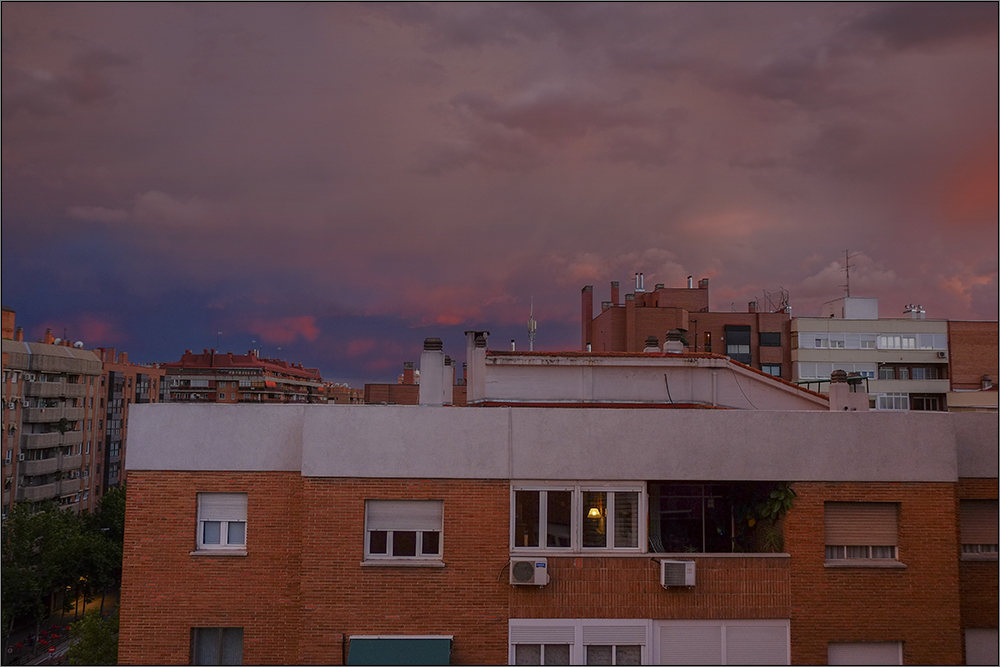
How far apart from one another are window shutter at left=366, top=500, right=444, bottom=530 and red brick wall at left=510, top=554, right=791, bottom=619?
70.6 inches

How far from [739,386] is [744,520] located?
4526mm

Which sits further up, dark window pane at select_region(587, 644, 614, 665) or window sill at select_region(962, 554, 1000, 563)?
window sill at select_region(962, 554, 1000, 563)

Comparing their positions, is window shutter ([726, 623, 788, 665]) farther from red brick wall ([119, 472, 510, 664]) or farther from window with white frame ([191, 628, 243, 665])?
window with white frame ([191, 628, 243, 665])

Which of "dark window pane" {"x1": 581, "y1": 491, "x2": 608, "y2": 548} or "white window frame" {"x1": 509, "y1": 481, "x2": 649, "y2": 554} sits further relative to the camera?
"dark window pane" {"x1": 581, "y1": 491, "x2": 608, "y2": 548}

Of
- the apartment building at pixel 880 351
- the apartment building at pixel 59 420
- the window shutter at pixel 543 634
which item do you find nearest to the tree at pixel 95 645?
the window shutter at pixel 543 634

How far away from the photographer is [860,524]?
11.3 m

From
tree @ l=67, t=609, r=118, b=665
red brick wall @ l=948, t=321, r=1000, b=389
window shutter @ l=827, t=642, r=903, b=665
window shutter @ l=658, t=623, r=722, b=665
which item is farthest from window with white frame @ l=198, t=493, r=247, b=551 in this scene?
red brick wall @ l=948, t=321, r=1000, b=389

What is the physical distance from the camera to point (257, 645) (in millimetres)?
11125

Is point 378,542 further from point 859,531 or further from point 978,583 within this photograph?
point 978,583

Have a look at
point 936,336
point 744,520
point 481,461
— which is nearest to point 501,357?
point 481,461

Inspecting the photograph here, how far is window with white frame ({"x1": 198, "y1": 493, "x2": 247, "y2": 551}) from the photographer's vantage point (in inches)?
446

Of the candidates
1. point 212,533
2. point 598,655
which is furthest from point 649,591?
point 212,533

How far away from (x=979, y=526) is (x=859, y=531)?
2733mm

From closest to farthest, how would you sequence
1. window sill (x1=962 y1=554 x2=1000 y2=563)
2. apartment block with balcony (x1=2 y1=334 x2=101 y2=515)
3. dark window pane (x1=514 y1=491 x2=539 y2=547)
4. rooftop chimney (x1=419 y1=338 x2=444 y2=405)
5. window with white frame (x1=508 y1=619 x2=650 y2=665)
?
window with white frame (x1=508 y1=619 x2=650 y2=665), dark window pane (x1=514 y1=491 x2=539 y2=547), window sill (x1=962 y1=554 x2=1000 y2=563), rooftop chimney (x1=419 y1=338 x2=444 y2=405), apartment block with balcony (x1=2 y1=334 x2=101 y2=515)
